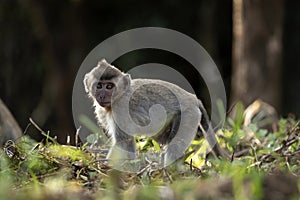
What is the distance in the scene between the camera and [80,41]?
1692 centimetres

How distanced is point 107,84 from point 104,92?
10 centimetres

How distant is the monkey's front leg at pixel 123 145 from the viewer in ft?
19.8

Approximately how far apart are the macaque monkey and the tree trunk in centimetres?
508

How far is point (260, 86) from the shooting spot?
12.2 m

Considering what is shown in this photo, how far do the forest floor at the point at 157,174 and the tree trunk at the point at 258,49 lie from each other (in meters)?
4.79

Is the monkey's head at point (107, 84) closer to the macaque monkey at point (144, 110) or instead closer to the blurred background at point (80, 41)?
the macaque monkey at point (144, 110)

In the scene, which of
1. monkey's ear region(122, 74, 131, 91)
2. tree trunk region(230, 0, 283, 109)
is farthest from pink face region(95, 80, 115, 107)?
tree trunk region(230, 0, 283, 109)

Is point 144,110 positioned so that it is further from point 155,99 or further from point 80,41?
point 80,41

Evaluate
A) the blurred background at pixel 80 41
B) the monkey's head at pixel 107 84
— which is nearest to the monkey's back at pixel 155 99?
the monkey's head at pixel 107 84

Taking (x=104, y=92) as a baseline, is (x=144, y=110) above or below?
below

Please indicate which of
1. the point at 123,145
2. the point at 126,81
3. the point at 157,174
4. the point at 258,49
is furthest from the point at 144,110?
the point at 258,49

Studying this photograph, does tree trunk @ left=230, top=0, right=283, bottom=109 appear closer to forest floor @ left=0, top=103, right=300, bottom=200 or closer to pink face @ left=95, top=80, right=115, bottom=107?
forest floor @ left=0, top=103, right=300, bottom=200

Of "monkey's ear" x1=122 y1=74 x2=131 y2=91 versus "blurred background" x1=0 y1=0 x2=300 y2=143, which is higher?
"monkey's ear" x1=122 y1=74 x2=131 y2=91

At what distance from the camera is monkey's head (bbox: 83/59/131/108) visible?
22.8 feet
